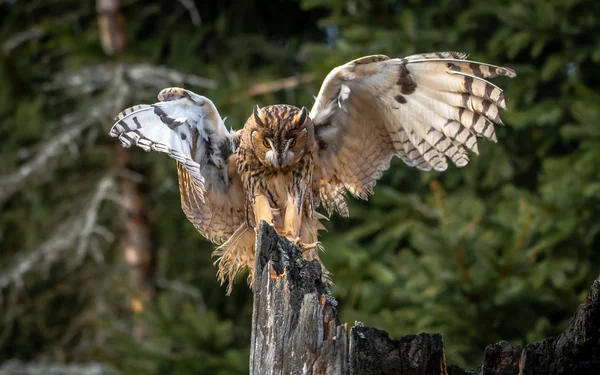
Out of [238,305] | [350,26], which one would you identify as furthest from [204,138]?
[238,305]

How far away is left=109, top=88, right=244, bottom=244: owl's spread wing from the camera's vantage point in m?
4.31

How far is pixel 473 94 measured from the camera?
4691 mm

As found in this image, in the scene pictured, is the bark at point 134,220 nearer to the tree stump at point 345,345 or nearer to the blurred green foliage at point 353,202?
the blurred green foliage at point 353,202

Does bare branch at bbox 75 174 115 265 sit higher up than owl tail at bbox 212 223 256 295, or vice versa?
bare branch at bbox 75 174 115 265

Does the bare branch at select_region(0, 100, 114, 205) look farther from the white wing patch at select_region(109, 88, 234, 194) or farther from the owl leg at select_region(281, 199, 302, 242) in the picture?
the owl leg at select_region(281, 199, 302, 242)

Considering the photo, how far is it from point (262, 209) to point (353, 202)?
4068 millimetres

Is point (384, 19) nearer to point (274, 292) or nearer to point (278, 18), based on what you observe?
point (278, 18)

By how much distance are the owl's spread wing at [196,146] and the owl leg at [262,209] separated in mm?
241

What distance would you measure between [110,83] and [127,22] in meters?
1.27

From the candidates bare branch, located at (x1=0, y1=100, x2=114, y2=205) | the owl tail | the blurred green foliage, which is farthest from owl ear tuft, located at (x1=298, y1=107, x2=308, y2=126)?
bare branch, located at (x1=0, y1=100, x2=114, y2=205)

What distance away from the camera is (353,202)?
28.8ft

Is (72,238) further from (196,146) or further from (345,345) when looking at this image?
(345,345)

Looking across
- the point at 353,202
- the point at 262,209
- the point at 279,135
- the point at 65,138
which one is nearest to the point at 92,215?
the point at 65,138

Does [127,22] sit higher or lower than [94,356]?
higher
